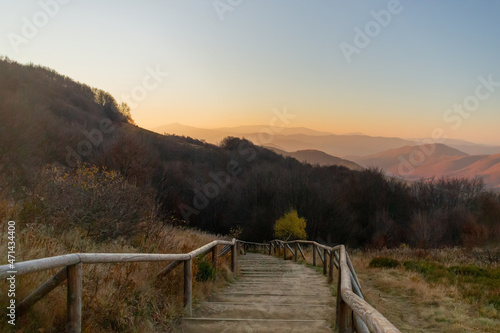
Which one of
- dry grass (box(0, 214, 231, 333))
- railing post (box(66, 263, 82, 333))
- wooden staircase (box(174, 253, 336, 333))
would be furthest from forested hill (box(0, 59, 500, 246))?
railing post (box(66, 263, 82, 333))

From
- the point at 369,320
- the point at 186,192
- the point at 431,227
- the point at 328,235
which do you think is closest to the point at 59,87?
the point at 186,192

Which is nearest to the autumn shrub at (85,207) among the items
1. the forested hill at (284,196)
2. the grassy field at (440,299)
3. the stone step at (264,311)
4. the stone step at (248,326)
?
the stone step at (264,311)

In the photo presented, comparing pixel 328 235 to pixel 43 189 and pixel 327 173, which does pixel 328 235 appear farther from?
pixel 43 189

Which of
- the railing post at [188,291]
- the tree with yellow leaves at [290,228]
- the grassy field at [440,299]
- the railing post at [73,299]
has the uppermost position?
the railing post at [73,299]

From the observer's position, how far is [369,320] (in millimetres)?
2584

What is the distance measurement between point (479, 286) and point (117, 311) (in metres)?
11.4

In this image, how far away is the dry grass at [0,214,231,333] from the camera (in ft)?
11.5

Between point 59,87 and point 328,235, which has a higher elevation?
point 59,87

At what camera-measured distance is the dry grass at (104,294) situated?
A: 3.51m

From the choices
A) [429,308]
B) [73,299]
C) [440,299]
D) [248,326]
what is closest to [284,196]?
[440,299]

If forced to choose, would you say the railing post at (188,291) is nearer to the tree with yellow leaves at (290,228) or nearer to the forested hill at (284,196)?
the forested hill at (284,196)

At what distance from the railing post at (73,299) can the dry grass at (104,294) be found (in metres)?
0.20

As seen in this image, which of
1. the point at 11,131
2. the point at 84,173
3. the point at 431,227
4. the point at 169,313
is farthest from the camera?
the point at 431,227

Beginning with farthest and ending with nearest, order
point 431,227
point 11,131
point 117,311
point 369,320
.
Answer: point 431,227 → point 11,131 → point 117,311 → point 369,320
